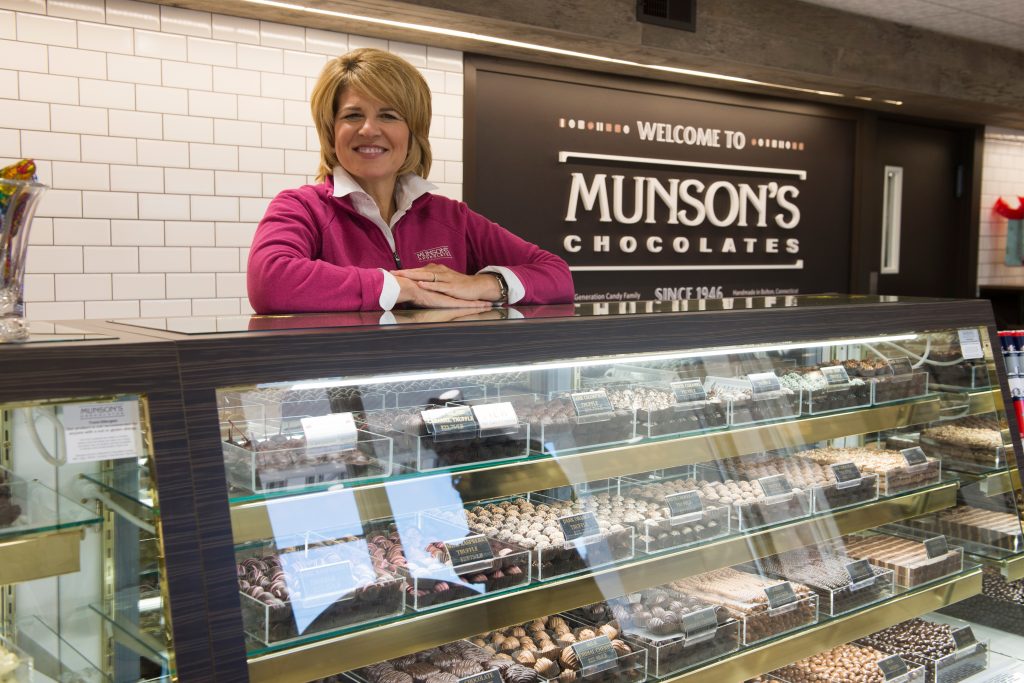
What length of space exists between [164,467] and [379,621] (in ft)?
1.71

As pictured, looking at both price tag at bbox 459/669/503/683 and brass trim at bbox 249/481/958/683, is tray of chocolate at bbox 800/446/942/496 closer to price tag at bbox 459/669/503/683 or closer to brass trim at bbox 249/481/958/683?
brass trim at bbox 249/481/958/683

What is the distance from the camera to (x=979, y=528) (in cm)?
261

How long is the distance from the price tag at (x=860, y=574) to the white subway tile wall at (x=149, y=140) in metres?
2.95

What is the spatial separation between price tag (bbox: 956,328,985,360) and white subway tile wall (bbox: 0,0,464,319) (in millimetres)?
2936

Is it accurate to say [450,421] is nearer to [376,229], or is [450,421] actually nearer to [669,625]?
[669,625]

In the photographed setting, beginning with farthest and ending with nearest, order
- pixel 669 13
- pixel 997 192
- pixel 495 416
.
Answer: pixel 997 192 → pixel 669 13 → pixel 495 416

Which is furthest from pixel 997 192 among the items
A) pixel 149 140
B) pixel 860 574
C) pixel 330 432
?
pixel 330 432

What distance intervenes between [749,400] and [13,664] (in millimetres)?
1614

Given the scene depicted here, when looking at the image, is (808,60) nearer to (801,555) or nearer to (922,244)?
(922,244)

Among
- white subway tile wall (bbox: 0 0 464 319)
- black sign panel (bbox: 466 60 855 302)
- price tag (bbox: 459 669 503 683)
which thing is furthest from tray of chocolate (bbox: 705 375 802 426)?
black sign panel (bbox: 466 60 855 302)

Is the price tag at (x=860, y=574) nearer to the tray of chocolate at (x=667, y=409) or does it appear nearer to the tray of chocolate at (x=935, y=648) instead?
the tray of chocolate at (x=935, y=648)

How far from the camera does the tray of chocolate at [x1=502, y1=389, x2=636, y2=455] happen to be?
180cm

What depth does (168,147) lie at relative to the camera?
3.92 metres

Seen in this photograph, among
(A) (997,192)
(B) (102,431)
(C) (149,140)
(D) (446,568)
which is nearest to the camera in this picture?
(B) (102,431)
